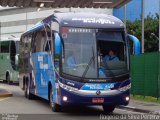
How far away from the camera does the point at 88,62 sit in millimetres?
16594

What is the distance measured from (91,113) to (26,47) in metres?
8.60

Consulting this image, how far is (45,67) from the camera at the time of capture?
1973 centimetres

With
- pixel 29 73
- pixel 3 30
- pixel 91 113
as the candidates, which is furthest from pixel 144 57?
pixel 3 30

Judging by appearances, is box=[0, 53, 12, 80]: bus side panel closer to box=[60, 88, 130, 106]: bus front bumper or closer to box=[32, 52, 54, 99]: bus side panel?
box=[32, 52, 54, 99]: bus side panel

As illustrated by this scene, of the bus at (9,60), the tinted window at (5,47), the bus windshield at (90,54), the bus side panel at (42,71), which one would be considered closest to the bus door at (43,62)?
the bus side panel at (42,71)

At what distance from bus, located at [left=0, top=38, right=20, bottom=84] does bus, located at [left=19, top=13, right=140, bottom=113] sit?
20.7 m

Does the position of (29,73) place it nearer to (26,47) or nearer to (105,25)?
(26,47)

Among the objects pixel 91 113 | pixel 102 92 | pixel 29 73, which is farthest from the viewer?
pixel 29 73

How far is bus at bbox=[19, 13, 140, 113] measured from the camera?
53.9 feet

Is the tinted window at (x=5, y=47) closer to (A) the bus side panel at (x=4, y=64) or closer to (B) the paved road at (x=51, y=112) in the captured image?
(A) the bus side panel at (x=4, y=64)

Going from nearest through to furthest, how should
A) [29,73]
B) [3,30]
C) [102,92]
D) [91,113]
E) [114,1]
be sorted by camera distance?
1. [102,92]
2. [91,113]
3. [29,73]
4. [114,1]
5. [3,30]

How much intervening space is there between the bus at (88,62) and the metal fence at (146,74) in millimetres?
5763

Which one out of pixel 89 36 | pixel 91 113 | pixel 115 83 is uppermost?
pixel 89 36

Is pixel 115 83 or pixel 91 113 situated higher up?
pixel 115 83
